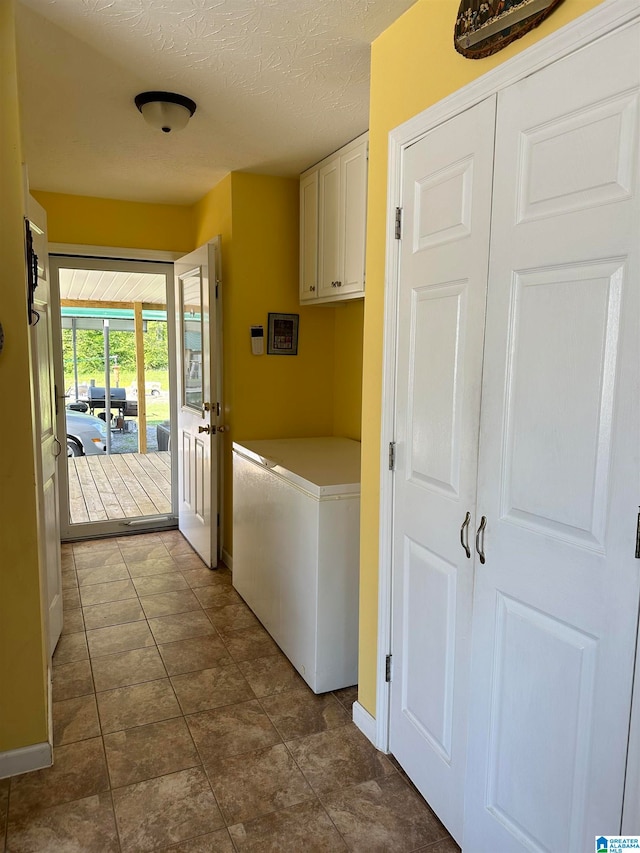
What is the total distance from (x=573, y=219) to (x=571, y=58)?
1.11 ft

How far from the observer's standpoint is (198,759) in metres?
2.09

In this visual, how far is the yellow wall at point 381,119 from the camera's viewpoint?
1630 millimetres

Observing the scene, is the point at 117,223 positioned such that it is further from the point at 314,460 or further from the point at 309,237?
the point at 314,460

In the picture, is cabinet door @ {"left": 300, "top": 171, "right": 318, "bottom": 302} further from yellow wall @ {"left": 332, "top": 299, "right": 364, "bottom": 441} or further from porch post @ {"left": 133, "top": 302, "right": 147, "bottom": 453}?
porch post @ {"left": 133, "top": 302, "right": 147, "bottom": 453}

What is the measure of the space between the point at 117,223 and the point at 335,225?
1.97m

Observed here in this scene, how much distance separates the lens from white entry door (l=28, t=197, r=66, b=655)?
2213 millimetres

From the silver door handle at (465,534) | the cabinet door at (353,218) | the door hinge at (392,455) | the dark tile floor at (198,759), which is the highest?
the cabinet door at (353,218)

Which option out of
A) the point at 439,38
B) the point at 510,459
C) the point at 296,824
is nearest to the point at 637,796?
the point at 510,459

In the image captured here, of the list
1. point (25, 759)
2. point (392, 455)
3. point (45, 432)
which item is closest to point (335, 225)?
point (392, 455)

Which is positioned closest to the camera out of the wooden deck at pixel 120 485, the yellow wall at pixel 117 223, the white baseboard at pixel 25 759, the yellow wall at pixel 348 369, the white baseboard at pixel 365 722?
the white baseboard at pixel 25 759

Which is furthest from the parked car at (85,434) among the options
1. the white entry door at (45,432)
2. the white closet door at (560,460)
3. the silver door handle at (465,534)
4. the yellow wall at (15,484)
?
the white closet door at (560,460)

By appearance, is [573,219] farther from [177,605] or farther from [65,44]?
[177,605]

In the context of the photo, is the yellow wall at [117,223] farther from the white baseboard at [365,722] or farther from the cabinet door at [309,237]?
the white baseboard at [365,722]

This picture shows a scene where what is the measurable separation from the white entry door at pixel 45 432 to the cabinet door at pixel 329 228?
141 cm
